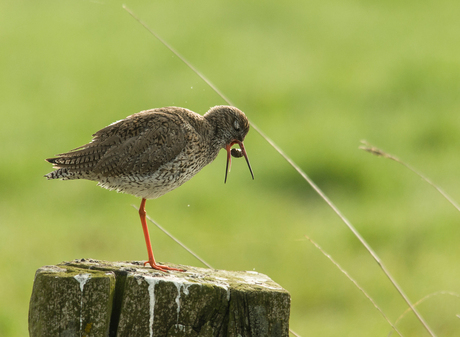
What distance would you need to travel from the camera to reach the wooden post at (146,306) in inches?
123

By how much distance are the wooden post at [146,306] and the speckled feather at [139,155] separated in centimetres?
126

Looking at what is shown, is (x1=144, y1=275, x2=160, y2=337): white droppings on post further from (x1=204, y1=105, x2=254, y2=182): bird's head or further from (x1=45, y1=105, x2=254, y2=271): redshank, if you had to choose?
(x1=204, y1=105, x2=254, y2=182): bird's head

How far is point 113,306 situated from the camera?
3250mm

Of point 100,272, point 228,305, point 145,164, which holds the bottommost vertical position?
point 228,305

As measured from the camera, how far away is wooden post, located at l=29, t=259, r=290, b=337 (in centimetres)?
311

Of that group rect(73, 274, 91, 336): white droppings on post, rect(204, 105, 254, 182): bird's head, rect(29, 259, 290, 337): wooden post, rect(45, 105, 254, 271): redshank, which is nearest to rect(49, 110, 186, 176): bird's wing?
rect(45, 105, 254, 271): redshank

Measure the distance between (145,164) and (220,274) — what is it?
1188 millimetres

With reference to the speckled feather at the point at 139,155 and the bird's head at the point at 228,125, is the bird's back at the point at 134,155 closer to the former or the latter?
the speckled feather at the point at 139,155

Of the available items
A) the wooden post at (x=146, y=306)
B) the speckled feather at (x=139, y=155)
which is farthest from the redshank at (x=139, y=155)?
the wooden post at (x=146, y=306)

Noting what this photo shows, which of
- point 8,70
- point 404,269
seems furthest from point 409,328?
point 8,70

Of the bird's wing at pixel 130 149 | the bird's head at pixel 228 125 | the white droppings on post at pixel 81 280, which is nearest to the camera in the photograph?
the white droppings on post at pixel 81 280

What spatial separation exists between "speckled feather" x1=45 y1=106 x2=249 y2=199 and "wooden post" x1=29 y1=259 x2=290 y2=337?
49.7 inches

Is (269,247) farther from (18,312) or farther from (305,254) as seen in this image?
(18,312)

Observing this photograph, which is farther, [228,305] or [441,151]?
[441,151]
